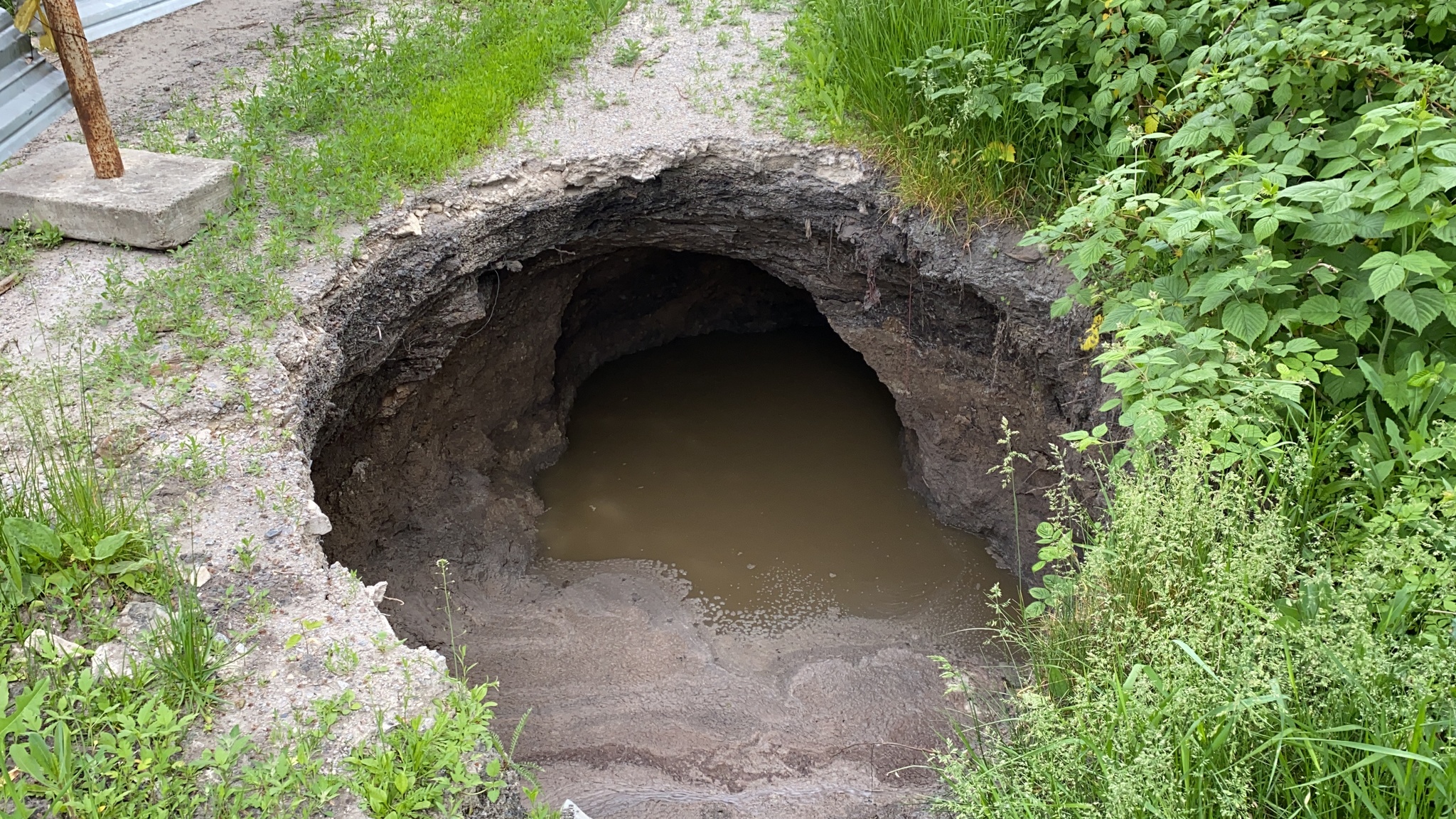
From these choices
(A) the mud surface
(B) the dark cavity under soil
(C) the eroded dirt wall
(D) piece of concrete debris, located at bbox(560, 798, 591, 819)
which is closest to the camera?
(D) piece of concrete debris, located at bbox(560, 798, 591, 819)

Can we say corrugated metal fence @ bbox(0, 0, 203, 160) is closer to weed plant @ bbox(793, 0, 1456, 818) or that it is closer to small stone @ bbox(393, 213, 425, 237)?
small stone @ bbox(393, 213, 425, 237)

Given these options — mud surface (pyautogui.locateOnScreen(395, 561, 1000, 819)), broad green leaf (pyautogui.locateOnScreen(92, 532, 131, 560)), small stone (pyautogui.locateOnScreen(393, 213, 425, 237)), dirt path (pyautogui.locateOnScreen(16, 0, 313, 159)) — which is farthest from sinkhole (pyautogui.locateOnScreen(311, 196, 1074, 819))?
dirt path (pyautogui.locateOnScreen(16, 0, 313, 159))

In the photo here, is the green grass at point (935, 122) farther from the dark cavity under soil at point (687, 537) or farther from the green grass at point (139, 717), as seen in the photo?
the green grass at point (139, 717)

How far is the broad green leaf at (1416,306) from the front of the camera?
8.90 feet

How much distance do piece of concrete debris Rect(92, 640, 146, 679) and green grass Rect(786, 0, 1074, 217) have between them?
3.72 metres

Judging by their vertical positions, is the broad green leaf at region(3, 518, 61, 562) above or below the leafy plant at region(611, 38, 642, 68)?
below

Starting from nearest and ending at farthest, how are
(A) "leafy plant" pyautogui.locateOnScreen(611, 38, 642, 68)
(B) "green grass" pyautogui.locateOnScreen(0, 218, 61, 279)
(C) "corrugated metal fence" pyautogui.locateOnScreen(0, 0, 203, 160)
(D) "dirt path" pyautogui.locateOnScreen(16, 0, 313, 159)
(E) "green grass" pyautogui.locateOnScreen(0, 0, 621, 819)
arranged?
1. (E) "green grass" pyautogui.locateOnScreen(0, 0, 621, 819)
2. (B) "green grass" pyautogui.locateOnScreen(0, 218, 61, 279)
3. (C) "corrugated metal fence" pyautogui.locateOnScreen(0, 0, 203, 160)
4. (D) "dirt path" pyautogui.locateOnScreen(16, 0, 313, 159)
5. (A) "leafy plant" pyautogui.locateOnScreen(611, 38, 642, 68)

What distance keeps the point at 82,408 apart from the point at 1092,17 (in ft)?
13.8

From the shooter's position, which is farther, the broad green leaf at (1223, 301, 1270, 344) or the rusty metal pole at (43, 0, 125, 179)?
the rusty metal pole at (43, 0, 125, 179)

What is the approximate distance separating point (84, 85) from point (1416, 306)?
4.96 metres

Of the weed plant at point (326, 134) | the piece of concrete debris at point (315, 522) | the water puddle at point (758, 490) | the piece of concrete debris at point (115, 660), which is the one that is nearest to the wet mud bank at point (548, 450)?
the water puddle at point (758, 490)

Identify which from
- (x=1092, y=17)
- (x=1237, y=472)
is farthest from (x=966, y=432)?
(x=1237, y=472)

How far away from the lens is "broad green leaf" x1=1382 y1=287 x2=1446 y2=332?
2.71m

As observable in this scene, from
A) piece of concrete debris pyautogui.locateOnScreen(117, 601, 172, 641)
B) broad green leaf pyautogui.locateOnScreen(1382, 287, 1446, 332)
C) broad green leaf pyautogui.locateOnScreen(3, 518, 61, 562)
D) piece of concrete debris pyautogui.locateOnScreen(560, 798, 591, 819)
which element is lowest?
piece of concrete debris pyautogui.locateOnScreen(560, 798, 591, 819)
